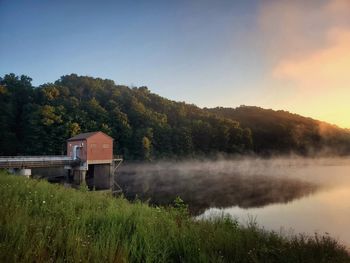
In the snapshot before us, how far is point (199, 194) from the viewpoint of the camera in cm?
3791

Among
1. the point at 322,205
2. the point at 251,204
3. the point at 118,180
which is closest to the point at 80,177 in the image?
the point at 118,180

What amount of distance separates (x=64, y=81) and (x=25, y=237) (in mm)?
104406

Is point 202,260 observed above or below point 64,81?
below

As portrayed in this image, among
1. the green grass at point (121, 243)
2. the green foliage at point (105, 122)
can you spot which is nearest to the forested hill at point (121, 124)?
the green foliage at point (105, 122)

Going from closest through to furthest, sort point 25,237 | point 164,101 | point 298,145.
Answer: point 25,237
point 164,101
point 298,145

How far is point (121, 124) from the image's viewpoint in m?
78.2

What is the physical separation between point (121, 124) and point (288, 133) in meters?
82.3

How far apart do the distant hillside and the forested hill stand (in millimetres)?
478

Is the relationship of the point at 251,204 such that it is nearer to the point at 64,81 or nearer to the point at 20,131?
the point at 20,131

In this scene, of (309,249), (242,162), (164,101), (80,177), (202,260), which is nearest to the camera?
(202,260)

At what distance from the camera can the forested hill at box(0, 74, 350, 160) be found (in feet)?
204

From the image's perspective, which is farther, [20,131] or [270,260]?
[20,131]

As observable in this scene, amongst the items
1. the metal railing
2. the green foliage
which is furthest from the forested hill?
the metal railing

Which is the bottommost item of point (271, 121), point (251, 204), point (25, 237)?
point (251, 204)
